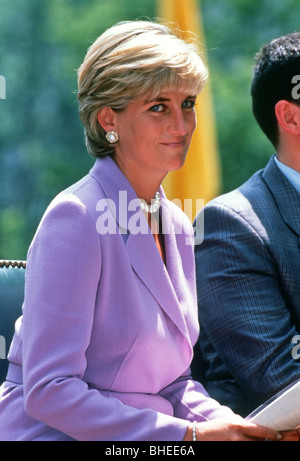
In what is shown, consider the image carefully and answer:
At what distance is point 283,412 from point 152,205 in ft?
2.27

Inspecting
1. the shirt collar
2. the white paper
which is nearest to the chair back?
the white paper

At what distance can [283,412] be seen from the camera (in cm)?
223

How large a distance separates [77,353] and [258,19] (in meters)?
17.2

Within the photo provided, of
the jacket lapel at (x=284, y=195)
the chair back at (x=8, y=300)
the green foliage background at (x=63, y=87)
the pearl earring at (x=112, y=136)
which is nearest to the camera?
the pearl earring at (x=112, y=136)

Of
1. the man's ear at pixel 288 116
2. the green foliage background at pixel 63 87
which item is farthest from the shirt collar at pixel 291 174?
the green foliage background at pixel 63 87

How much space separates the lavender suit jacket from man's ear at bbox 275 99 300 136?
33.9 inches

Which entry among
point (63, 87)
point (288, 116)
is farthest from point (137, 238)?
point (63, 87)

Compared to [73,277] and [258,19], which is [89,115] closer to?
[73,277]

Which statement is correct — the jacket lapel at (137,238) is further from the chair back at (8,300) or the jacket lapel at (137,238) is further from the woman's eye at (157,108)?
the chair back at (8,300)

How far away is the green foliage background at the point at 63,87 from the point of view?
17.2 meters

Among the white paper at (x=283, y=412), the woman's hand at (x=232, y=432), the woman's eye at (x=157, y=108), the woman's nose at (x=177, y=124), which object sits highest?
the woman's eye at (x=157, y=108)

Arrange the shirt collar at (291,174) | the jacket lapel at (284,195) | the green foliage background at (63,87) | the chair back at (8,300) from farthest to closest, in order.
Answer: the green foliage background at (63,87) < the shirt collar at (291,174) < the jacket lapel at (284,195) < the chair back at (8,300)

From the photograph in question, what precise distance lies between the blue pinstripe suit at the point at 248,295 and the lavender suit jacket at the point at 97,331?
11.6 inches
